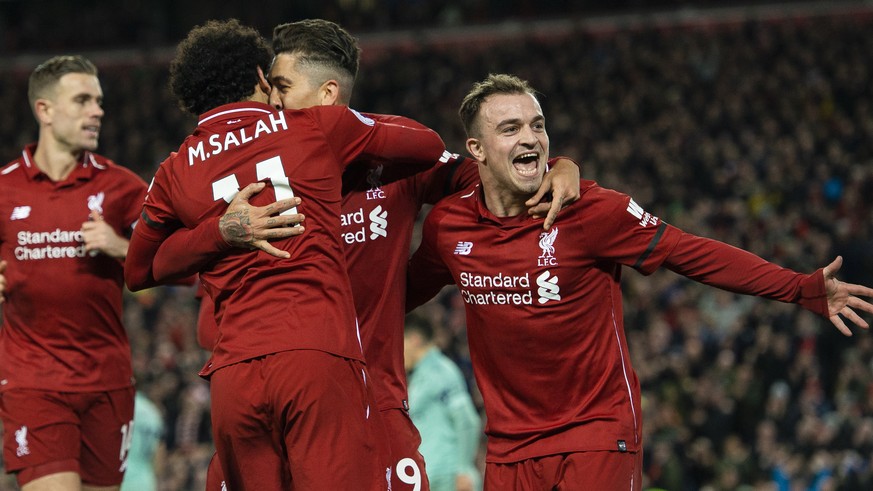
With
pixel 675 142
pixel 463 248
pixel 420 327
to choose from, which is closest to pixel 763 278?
pixel 463 248

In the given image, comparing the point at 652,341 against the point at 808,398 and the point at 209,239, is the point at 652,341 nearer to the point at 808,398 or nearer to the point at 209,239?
the point at 808,398

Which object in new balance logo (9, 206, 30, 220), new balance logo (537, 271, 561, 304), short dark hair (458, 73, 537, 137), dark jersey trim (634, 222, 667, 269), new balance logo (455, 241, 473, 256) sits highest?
short dark hair (458, 73, 537, 137)

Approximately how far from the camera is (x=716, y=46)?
23.8m

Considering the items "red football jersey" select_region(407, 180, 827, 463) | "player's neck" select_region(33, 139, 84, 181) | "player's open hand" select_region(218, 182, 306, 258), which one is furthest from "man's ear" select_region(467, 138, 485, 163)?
"player's neck" select_region(33, 139, 84, 181)

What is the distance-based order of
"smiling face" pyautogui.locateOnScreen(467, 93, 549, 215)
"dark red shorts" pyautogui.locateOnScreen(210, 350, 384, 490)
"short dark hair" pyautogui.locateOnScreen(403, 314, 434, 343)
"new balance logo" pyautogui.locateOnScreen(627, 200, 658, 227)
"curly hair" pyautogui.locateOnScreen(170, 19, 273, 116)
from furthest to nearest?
"short dark hair" pyautogui.locateOnScreen(403, 314, 434, 343), "smiling face" pyautogui.locateOnScreen(467, 93, 549, 215), "new balance logo" pyautogui.locateOnScreen(627, 200, 658, 227), "curly hair" pyautogui.locateOnScreen(170, 19, 273, 116), "dark red shorts" pyautogui.locateOnScreen(210, 350, 384, 490)

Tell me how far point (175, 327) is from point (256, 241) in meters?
14.1

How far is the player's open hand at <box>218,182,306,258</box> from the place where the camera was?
4414mm

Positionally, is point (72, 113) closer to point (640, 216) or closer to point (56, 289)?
point (56, 289)

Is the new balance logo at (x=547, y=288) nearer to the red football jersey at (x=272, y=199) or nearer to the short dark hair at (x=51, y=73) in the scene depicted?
the red football jersey at (x=272, y=199)

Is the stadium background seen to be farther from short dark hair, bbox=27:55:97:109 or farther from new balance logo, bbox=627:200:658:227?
short dark hair, bbox=27:55:97:109

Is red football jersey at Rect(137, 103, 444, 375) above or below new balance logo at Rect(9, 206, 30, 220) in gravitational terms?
below

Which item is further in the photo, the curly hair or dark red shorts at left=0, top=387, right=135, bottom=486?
dark red shorts at left=0, top=387, right=135, bottom=486

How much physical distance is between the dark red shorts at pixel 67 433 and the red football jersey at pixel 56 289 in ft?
0.24

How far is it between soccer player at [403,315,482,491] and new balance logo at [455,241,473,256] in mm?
3973
